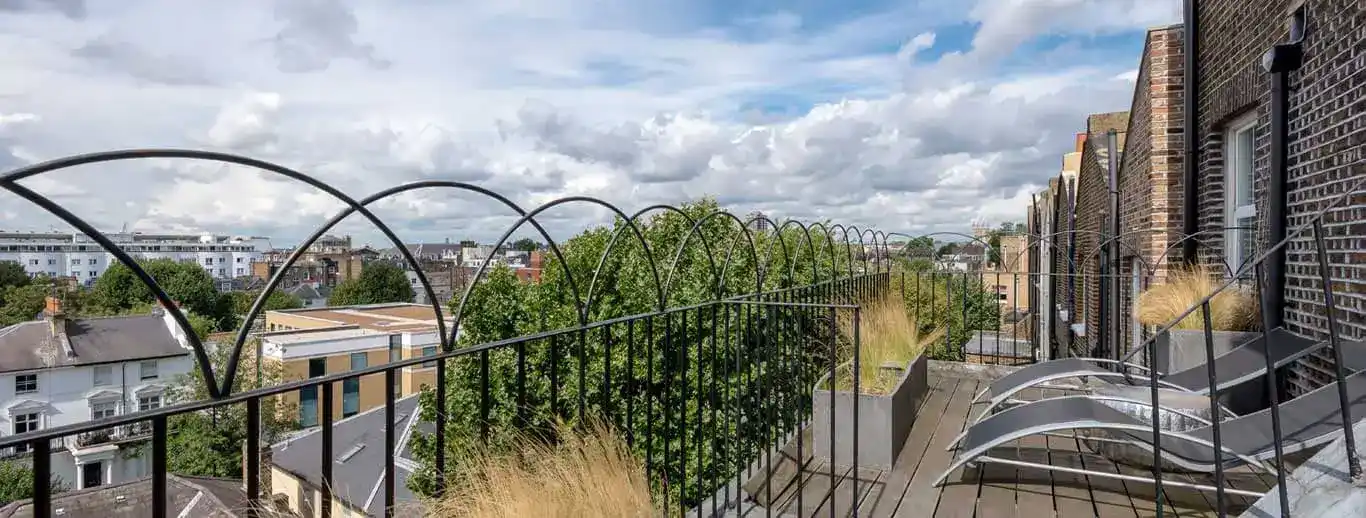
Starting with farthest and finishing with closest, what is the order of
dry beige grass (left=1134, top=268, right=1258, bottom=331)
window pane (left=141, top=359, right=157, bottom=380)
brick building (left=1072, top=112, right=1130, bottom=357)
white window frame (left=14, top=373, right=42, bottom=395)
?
white window frame (left=14, top=373, right=42, bottom=395) < window pane (left=141, top=359, right=157, bottom=380) < brick building (left=1072, top=112, right=1130, bottom=357) < dry beige grass (left=1134, top=268, right=1258, bottom=331)

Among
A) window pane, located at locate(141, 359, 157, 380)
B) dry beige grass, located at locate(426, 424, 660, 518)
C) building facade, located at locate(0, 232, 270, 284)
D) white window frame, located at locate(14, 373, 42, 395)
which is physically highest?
building facade, located at locate(0, 232, 270, 284)

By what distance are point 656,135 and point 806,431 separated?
1464 centimetres

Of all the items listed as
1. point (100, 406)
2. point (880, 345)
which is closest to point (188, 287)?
point (880, 345)

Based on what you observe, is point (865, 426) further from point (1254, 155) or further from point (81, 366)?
point (81, 366)

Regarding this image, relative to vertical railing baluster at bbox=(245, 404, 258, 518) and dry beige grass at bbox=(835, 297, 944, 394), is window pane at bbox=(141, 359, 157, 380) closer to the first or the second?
dry beige grass at bbox=(835, 297, 944, 394)

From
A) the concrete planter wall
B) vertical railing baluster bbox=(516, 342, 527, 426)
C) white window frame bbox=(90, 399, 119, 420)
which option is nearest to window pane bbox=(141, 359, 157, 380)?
white window frame bbox=(90, 399, 119, 420)

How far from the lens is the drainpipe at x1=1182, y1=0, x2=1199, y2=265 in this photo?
19.4 feet

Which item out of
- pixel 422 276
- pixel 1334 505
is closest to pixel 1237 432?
pixel 1334 505

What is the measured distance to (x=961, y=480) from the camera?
9.76 feet

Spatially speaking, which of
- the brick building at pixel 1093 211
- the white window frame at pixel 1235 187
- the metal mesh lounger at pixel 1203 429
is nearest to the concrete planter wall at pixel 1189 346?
the white window frame at pixel 1235 187

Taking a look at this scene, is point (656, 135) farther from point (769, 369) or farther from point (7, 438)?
point (7, 438)

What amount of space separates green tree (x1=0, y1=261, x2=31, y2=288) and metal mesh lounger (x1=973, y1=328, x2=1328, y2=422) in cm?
338

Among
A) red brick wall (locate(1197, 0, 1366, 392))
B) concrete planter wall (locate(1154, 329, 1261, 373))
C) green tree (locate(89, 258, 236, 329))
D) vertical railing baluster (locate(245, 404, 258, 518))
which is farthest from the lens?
concrete planter wall (locate(1154, 329, 1261, 373))

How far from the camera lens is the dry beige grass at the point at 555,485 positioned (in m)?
1.43
